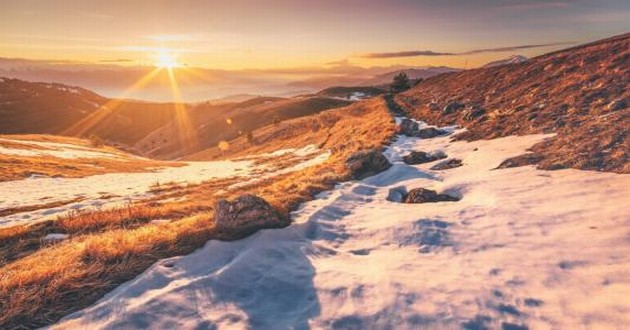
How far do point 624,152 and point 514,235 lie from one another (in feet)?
23.6

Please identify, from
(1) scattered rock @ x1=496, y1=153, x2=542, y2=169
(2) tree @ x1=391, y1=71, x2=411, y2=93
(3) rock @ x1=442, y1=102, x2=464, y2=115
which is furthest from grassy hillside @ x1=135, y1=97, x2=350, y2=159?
(1) scattered rock @ x1=496, y1=153, x2=542, y2=169

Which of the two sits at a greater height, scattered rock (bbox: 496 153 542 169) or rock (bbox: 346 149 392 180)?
scattered rock (bbox: 496 153 542 169)

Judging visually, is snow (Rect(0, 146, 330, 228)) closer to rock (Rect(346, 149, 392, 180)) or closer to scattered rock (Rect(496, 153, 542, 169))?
rock (Rect(346, 149, 392, 180))

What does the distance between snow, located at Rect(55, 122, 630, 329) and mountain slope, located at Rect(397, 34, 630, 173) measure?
109 inches

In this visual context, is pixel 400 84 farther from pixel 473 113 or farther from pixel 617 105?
pixel 617 105

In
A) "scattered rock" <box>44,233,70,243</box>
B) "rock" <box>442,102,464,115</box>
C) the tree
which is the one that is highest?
the tree

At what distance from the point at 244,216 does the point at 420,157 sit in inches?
498

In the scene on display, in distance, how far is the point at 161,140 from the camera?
161875mm

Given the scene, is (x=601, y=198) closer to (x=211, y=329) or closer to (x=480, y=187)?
(x=480, y=187)

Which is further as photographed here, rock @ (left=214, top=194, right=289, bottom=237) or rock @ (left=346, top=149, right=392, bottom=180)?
rock @ (left=346, top=149, right=392, bottom=180)

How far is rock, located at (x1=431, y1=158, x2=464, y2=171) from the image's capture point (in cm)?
1809

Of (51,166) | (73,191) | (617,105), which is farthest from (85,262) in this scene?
(51,166)

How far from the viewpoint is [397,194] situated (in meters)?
14.2

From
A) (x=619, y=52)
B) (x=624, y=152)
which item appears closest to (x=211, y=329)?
(x=624, y=152)
